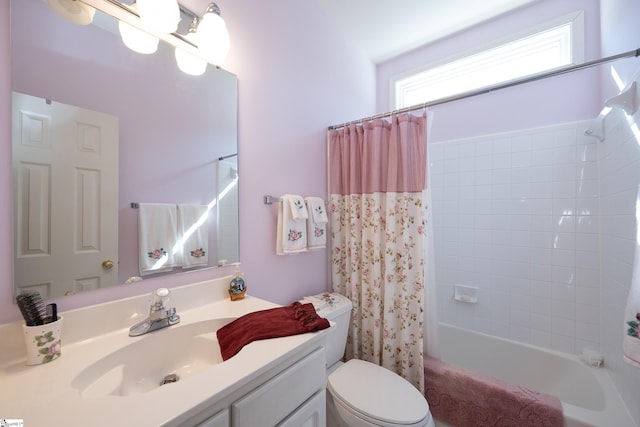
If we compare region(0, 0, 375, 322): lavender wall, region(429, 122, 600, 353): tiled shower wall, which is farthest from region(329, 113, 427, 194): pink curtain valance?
region(429, 122, 600, 353): tiled shower wall

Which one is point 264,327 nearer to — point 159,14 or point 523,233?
point 159,14

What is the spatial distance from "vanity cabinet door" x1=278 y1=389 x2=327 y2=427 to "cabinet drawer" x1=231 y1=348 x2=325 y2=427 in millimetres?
17

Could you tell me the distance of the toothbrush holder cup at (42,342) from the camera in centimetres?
66

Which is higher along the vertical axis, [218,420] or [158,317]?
[158,317]

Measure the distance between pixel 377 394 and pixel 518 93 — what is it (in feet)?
7.35

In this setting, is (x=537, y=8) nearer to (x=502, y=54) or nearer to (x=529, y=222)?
(x=502, y=54)

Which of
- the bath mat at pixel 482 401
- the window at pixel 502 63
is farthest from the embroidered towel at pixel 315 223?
the window at pixel 502 63

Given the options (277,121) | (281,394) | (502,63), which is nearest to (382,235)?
(277,121)

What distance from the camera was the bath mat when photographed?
112cm

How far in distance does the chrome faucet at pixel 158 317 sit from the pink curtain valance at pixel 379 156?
1194 mm

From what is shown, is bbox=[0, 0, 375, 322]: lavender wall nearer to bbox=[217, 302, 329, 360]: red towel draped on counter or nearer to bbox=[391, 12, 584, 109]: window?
A: bbox=[217, 302, 329, 360]: red towel draped on counter

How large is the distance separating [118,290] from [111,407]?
1.67 ft

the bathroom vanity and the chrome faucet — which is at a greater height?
the chrome faucet

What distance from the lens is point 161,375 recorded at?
842 mm
